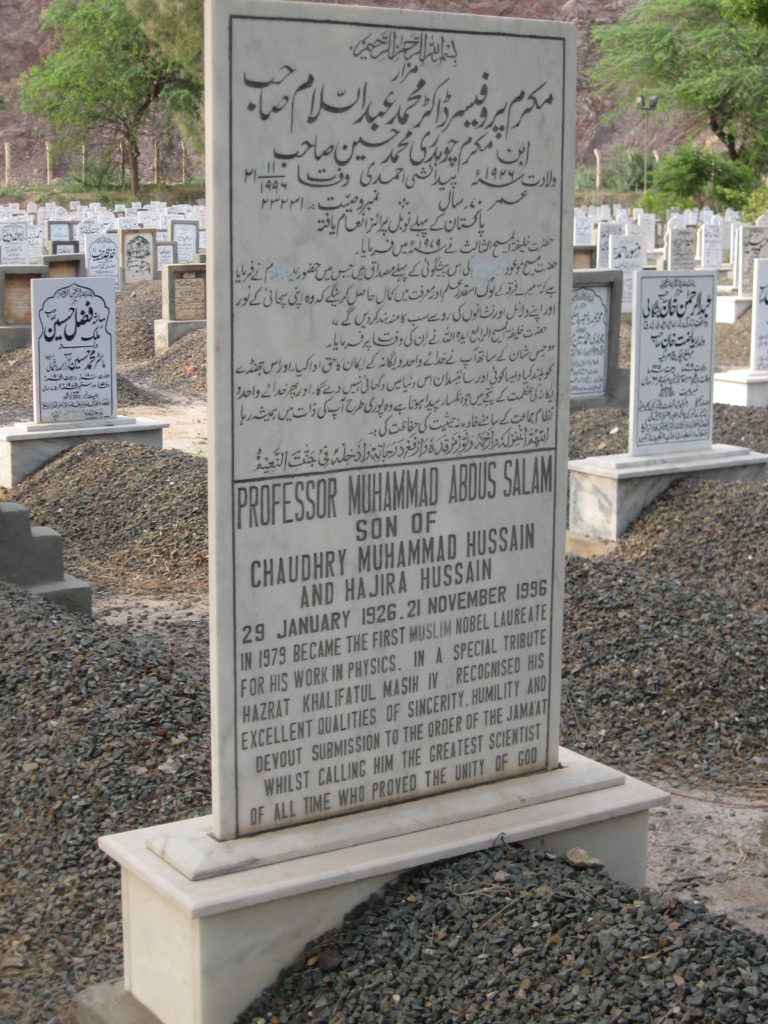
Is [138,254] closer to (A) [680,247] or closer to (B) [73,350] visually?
(A) [680,247]

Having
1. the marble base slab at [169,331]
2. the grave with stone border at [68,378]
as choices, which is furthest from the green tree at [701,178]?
the grave with stone border at [68,378]

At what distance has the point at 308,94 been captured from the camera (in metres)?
3.03

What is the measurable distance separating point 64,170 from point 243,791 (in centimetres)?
6881

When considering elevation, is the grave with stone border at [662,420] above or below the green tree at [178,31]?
below

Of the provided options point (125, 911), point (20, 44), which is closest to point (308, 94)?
point (125, 911)

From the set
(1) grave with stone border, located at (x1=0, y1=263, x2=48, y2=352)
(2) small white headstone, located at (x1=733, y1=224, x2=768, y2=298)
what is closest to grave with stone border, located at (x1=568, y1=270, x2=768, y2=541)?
(1) grave with stone border, located at (x1=0, y1=263, x2=48, y2=352)

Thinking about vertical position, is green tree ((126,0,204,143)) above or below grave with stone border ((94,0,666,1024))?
above

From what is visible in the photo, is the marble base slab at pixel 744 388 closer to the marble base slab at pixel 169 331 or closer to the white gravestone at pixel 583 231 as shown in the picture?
the marble base slab at pixel 169 331

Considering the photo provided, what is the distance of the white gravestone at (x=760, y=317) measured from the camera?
12523 mm

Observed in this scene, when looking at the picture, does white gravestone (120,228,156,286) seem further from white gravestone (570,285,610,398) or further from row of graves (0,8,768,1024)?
row of graves (0,8,768,1024)

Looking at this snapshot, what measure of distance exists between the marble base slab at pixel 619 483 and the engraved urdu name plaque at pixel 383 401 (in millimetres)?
5149

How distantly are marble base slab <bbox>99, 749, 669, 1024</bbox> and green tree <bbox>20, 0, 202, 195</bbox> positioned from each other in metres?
49.9

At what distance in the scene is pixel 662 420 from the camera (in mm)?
9148

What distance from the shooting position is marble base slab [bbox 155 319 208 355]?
1739 cm
